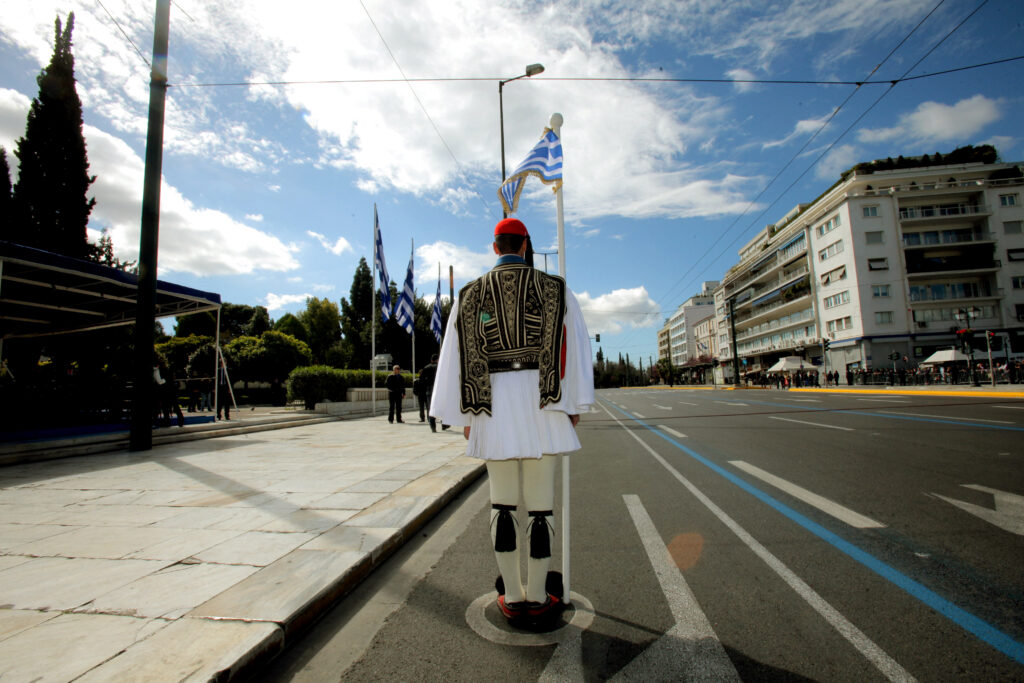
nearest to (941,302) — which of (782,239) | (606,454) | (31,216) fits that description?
(782,239)

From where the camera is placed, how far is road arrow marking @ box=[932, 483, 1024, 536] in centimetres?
362

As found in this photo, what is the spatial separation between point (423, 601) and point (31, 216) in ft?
102

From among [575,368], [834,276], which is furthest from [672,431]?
[834,276]

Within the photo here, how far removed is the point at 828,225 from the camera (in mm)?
49438

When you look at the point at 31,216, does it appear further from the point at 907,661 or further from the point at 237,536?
the point at 907,661

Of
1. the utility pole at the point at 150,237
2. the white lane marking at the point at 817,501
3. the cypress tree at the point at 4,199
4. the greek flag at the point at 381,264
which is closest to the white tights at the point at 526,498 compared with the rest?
the white lane marking at the point at 817,501

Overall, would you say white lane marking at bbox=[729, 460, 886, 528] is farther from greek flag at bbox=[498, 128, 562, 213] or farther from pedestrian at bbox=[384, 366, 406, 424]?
pedestrian at bbox=[384, 366, 406, 424]

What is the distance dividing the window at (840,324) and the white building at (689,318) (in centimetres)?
5561

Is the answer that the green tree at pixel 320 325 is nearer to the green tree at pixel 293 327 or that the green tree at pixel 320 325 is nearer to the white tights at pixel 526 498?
the green tree at pixel 293 327

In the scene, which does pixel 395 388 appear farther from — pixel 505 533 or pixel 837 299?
pixel 837 299

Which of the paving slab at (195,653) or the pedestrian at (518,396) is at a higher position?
the pedestrian at (518,396)

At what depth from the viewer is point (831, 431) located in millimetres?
9461

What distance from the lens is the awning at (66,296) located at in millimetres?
8336

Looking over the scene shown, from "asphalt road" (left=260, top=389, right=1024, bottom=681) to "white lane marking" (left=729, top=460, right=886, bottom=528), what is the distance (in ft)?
0.09
